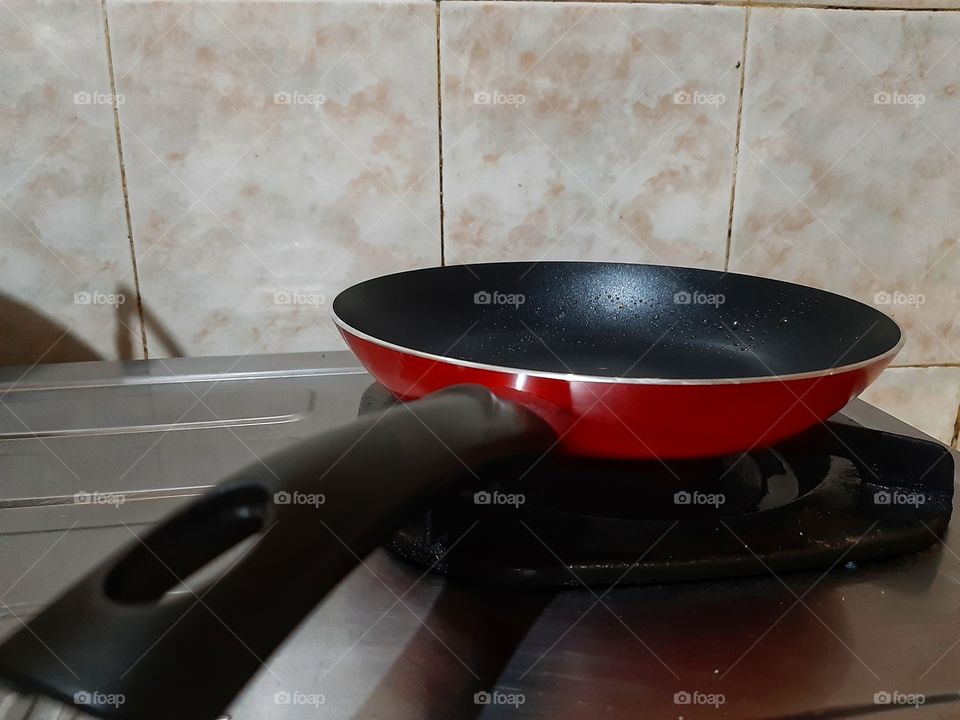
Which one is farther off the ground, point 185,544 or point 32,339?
point 185,544

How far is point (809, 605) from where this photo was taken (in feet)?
1.11

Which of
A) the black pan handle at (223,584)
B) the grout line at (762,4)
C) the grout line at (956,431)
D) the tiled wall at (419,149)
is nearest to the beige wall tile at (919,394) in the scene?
the grout line at (956,431)

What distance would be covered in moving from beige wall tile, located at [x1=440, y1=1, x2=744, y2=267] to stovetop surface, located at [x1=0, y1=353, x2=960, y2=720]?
38 centimetres

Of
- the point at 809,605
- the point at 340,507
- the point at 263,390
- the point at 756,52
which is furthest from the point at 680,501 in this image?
the point at 756,52

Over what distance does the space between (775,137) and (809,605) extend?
503 millimetres

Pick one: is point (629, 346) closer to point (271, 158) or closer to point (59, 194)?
point (271, 158)

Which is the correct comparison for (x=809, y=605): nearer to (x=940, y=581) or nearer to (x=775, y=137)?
(x=940, y=581)

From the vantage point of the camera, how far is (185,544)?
7.9 inches

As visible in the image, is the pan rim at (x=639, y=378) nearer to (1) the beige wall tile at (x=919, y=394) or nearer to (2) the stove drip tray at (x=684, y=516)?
(2) the stove drip tray at (x=684, y=516)

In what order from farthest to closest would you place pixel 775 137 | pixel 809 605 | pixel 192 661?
1. pixel 775 137
2. pixel 809 605
3. pixel 192 661

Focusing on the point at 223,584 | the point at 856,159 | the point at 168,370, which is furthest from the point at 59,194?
the point at 856,159

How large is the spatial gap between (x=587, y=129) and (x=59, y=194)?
460 mm

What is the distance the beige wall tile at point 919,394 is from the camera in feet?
2.55

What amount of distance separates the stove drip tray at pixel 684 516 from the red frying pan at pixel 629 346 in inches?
1.7
